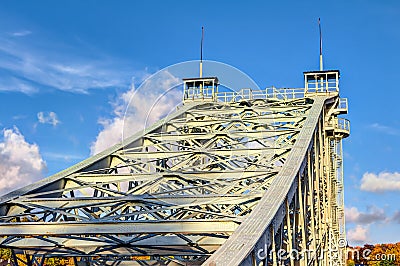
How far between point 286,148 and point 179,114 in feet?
30.0

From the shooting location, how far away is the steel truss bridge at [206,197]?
1456 centimetres

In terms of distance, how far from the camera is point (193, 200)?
16.0 meters

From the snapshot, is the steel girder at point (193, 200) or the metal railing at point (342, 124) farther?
the metal railing at point (342, 124)

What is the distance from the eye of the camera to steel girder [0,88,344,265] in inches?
570

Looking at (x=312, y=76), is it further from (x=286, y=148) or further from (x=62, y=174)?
(x=62, y=174)

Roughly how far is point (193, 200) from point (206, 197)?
332mm

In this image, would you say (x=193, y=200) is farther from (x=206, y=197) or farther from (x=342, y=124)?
(x=342, y=124)

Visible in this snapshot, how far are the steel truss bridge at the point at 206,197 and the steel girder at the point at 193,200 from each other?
0.03 metres

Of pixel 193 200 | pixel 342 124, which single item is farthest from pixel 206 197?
pixel 342 124

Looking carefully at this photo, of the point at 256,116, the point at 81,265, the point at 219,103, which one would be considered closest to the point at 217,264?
the point at 81,265

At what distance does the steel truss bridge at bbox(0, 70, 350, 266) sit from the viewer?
1456cm

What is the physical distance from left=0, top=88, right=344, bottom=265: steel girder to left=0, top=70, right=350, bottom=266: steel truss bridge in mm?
35

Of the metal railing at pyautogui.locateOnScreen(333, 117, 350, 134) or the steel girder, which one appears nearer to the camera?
the steel girder

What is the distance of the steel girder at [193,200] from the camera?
1447 cm
